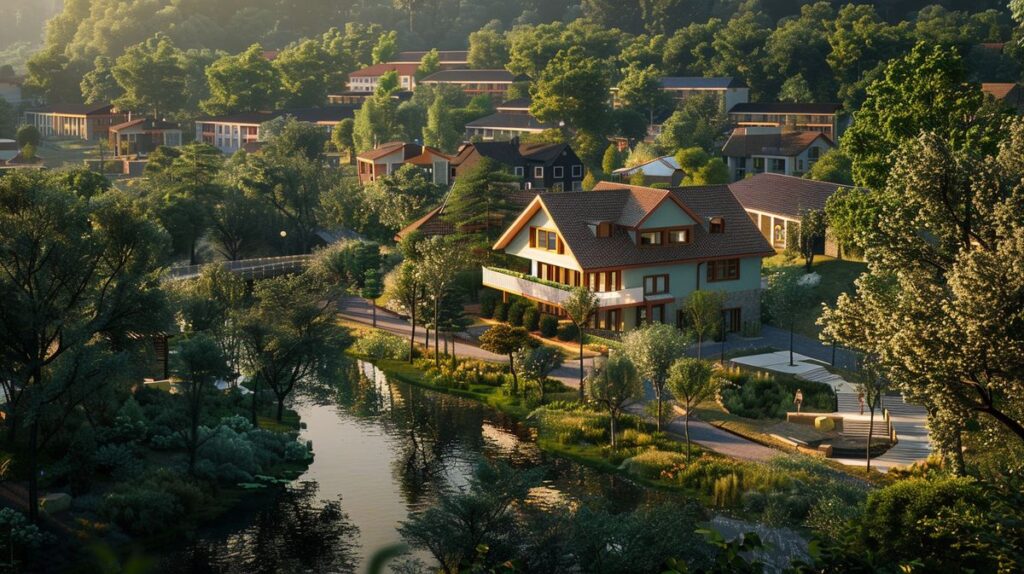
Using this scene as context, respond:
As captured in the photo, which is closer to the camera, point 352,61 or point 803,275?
point 803,275

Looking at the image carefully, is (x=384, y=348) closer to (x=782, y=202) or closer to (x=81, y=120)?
(x=782, y=202)

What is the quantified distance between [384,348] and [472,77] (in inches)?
4351

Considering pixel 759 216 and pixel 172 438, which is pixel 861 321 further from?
pixel 759 216

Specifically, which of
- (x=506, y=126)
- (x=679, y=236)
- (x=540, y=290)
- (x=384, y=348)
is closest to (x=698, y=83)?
(x=506, y=126)

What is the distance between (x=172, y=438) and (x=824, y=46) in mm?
108588

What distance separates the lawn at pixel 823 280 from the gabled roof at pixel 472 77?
9500 cm

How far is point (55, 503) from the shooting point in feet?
128

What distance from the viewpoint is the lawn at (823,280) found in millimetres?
64500

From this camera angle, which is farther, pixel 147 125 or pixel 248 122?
pixel 147 125

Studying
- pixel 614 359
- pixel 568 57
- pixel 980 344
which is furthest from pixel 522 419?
pixel 568 57

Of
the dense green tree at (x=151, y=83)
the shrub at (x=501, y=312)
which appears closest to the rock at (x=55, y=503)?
the shrub at (x=501, y=312)

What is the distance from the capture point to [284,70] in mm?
160250

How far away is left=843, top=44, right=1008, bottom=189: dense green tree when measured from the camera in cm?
5753

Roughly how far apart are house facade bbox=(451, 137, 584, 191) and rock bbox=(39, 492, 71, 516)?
65206 mm
